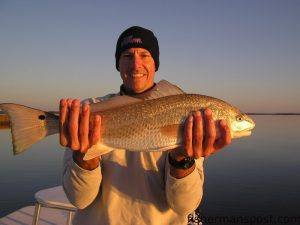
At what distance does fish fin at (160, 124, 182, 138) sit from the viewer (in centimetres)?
349

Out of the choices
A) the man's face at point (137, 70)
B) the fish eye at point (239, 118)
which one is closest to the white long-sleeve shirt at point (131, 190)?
the fish eye at point (239, 118)

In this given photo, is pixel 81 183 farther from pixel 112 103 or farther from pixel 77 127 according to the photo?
pixel 112 103

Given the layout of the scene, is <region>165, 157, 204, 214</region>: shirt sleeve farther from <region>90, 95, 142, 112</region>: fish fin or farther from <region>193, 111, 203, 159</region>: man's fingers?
<region>90, 95, 142, 112</region>: fish fin

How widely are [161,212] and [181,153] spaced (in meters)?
0.82

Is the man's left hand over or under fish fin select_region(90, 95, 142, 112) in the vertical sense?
under

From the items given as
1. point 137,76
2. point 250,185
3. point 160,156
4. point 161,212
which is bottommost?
point 250,185

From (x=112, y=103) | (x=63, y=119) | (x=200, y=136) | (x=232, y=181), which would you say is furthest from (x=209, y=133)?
(x=232, y=181)

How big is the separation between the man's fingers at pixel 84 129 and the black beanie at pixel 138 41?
1679 mm

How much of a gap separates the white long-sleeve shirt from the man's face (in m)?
1.03

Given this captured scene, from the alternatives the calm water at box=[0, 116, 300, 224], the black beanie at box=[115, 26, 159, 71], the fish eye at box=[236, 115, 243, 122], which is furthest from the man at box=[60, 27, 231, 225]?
the calm water at box=[0, 116, 300, 224]

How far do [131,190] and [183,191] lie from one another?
667mm

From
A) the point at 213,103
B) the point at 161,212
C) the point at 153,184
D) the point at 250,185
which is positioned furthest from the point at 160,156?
the point at 250,185

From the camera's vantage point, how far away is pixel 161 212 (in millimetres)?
3598

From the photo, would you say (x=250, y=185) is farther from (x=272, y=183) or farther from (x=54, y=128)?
(x=54, y=128)
